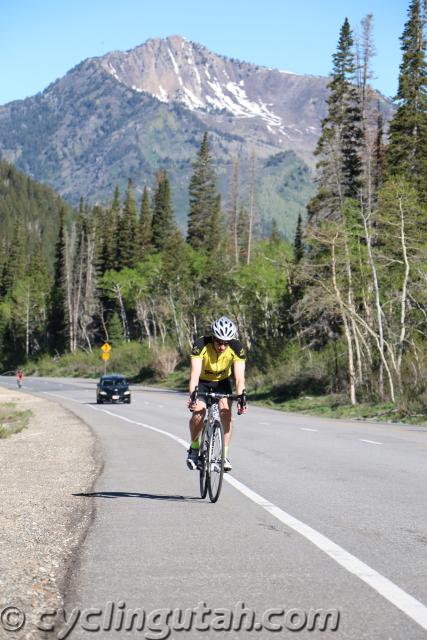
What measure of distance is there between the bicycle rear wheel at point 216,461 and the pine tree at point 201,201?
94.3 meters

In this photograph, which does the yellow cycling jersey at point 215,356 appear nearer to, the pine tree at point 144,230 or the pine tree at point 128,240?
the pine tree at point 128,240

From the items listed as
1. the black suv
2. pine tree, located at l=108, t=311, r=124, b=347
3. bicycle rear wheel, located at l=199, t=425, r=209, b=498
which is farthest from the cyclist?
pine tree, located at l=108, t=311, r=124, b=347

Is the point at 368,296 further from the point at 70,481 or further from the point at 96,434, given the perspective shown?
the point at 70,481

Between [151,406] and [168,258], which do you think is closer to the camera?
[151,406]

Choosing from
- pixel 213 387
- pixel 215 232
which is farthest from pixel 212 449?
pixel 215 232

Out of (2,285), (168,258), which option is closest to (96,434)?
(168,258)

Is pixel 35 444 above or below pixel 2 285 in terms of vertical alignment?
below

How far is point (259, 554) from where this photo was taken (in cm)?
686

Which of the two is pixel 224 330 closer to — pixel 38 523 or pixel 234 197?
pixel 38 523

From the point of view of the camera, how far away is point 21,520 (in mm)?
8781

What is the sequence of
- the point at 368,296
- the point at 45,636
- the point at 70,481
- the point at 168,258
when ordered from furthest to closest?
the point at 168,258 < the point at 368,296 < the point at 70,481 < the point at 45,636

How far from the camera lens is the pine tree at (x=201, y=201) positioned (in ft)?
343

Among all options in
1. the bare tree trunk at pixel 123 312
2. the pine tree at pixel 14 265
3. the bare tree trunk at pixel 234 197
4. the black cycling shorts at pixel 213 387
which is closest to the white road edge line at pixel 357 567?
the black cycling shorts at pixel 213 387

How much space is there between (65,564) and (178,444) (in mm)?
12079
